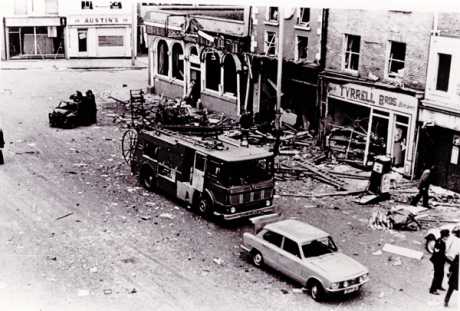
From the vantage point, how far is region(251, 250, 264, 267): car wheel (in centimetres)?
1562

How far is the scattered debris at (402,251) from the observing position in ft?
54.9

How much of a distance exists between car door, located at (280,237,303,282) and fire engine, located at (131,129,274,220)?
3.42 meters

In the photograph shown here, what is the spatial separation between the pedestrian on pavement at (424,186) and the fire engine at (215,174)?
4.91 meters

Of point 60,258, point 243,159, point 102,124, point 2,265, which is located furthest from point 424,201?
point 102,124

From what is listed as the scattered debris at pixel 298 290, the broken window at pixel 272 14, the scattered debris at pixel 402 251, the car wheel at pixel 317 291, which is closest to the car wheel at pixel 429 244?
the scattered debris at pixel 402 251

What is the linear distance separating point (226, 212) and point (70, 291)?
5.37 meters

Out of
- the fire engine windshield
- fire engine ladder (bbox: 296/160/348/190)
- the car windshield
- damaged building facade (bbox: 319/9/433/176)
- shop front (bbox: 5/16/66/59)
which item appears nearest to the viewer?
the car windshield

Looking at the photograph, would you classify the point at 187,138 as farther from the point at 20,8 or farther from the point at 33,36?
the point at 33,36

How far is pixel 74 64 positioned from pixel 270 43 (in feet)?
74.6

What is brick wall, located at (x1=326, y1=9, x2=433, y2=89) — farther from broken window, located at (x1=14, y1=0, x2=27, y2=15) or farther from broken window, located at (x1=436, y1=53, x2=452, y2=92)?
broken window, located at (x1=14, y1=0, x2=27, y2=15)

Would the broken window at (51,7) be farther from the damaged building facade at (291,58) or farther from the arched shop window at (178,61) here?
the damaged building facade at (291,58)

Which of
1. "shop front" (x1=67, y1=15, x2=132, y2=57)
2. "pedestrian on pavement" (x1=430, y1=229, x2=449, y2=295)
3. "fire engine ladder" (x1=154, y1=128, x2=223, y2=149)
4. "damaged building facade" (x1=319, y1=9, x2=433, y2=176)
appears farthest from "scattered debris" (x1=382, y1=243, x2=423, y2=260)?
"shop front" (x1=67, y1=15, x2=132, y2=57)

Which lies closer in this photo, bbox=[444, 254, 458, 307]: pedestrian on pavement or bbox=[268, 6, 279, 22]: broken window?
bbox=[444, 254, 458, 307]: pedestrian on pavement

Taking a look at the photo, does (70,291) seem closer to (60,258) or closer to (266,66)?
(60,258)
